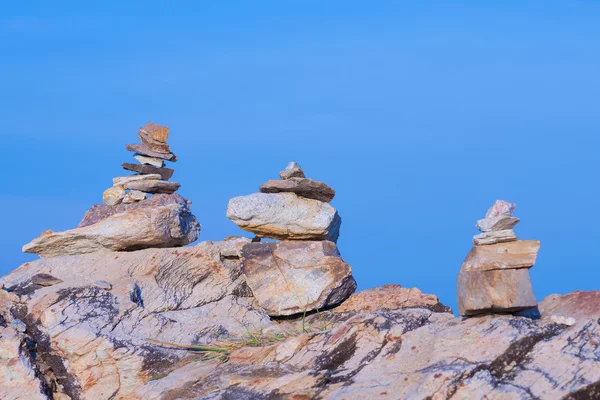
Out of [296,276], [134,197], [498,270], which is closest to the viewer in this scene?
[498,270]

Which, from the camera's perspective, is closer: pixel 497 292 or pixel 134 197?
pixel 497 292

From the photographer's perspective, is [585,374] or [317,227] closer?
[585,374]

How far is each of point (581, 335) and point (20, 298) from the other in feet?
27.1

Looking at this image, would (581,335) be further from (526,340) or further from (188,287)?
(188,287)

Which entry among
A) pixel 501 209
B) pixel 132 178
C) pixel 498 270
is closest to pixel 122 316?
pixel 132 178

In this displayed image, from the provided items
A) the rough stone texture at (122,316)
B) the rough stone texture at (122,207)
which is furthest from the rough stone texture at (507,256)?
the rough stone texture at (122,207)

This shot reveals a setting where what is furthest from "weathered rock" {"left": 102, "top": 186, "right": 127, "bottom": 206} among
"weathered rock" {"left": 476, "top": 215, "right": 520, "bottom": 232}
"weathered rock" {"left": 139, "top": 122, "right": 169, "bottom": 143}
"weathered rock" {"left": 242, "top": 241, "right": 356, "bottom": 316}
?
"weathered rock" {"left": 476, "top": 215, "right": 520, "bottom": 232}

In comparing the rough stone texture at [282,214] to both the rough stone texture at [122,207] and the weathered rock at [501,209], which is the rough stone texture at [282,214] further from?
the weathered rock at [501,209]

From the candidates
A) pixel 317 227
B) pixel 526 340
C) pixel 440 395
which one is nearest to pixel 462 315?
pixel 526 340

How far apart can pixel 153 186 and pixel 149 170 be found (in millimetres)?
325

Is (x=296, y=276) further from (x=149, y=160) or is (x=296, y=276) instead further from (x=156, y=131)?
(x=156, y=131)

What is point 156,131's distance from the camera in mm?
15703

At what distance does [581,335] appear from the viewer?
9.43 metres

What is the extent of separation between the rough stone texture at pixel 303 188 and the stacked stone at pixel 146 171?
2.28 metres
